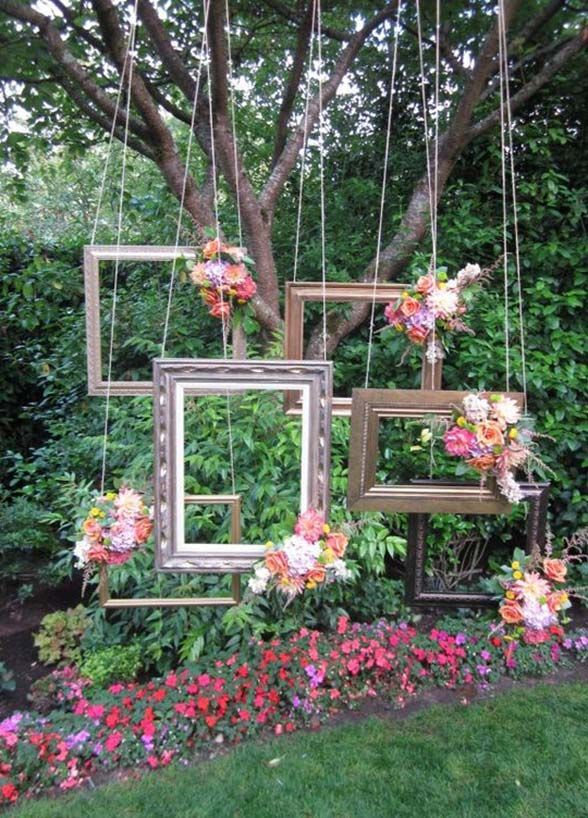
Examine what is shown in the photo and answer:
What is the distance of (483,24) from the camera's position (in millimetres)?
3893

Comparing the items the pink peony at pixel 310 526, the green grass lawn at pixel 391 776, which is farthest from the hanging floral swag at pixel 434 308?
the green grass lawn at pixel 391 776

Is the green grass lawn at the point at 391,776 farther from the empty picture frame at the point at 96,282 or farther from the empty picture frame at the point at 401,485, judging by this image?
the empty picture frame at the point at 96,282

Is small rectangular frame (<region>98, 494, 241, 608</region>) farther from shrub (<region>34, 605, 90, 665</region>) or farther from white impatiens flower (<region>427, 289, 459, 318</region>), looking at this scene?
shrub (<region>34, 605, 90, 665</region>)

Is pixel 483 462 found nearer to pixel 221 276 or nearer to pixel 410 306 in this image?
pixel 410 306

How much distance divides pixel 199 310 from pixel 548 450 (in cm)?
229

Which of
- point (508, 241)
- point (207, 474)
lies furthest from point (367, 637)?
point (508, 241)

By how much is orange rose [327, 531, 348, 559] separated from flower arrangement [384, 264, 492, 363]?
0.67 m

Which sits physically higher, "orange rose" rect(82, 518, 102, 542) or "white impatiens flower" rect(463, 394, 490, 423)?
"white impatiens flower" rect(463, 394, 490, 423)

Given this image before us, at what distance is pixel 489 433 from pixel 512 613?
0.59 m

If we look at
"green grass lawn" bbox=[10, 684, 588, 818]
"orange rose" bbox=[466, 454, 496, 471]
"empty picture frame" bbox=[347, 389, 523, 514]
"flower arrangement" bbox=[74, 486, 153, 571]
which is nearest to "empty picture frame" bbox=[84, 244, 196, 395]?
"flower arrangement" bbox=[74, 486, 153, 571]

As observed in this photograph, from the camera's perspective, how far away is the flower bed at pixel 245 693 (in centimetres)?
227

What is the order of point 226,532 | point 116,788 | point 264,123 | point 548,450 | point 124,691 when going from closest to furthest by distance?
point 116,788 → point 124,691 → point 226,532 → point 548,450 → point 264,123

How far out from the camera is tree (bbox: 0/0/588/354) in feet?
10.2

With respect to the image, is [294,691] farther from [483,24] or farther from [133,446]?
[483,24]
